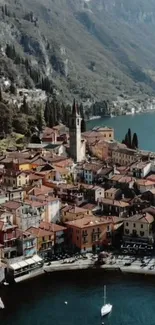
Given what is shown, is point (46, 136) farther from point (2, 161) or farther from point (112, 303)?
point (112, 303)

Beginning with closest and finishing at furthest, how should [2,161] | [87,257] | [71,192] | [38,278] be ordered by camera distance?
[38,278]
[87,257]
[71,192]
[2,161]

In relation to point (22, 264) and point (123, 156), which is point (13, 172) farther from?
point (123, 156)

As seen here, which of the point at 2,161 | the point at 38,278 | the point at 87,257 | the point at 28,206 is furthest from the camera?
the point at 2,161

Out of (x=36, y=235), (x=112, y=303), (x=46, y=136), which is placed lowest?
(x=112, y=303)

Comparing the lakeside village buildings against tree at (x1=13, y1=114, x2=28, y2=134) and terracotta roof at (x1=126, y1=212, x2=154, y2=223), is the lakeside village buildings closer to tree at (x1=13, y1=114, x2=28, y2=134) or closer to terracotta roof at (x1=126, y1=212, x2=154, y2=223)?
terracotta roof at (x1=126, y1=212, x2=154, y2=223)

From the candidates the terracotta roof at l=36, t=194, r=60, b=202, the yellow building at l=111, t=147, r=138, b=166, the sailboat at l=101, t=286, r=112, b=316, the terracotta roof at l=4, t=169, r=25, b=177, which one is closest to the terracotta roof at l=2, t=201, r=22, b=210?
the terracotta roof at l=36, t=194, r=60, b=202

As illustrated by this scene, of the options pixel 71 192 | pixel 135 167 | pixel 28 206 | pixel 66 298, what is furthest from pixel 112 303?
pixel 135 167

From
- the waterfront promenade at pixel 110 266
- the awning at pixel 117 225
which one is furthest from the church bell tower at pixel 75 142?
the waterfront promenade at pixel 110 266
